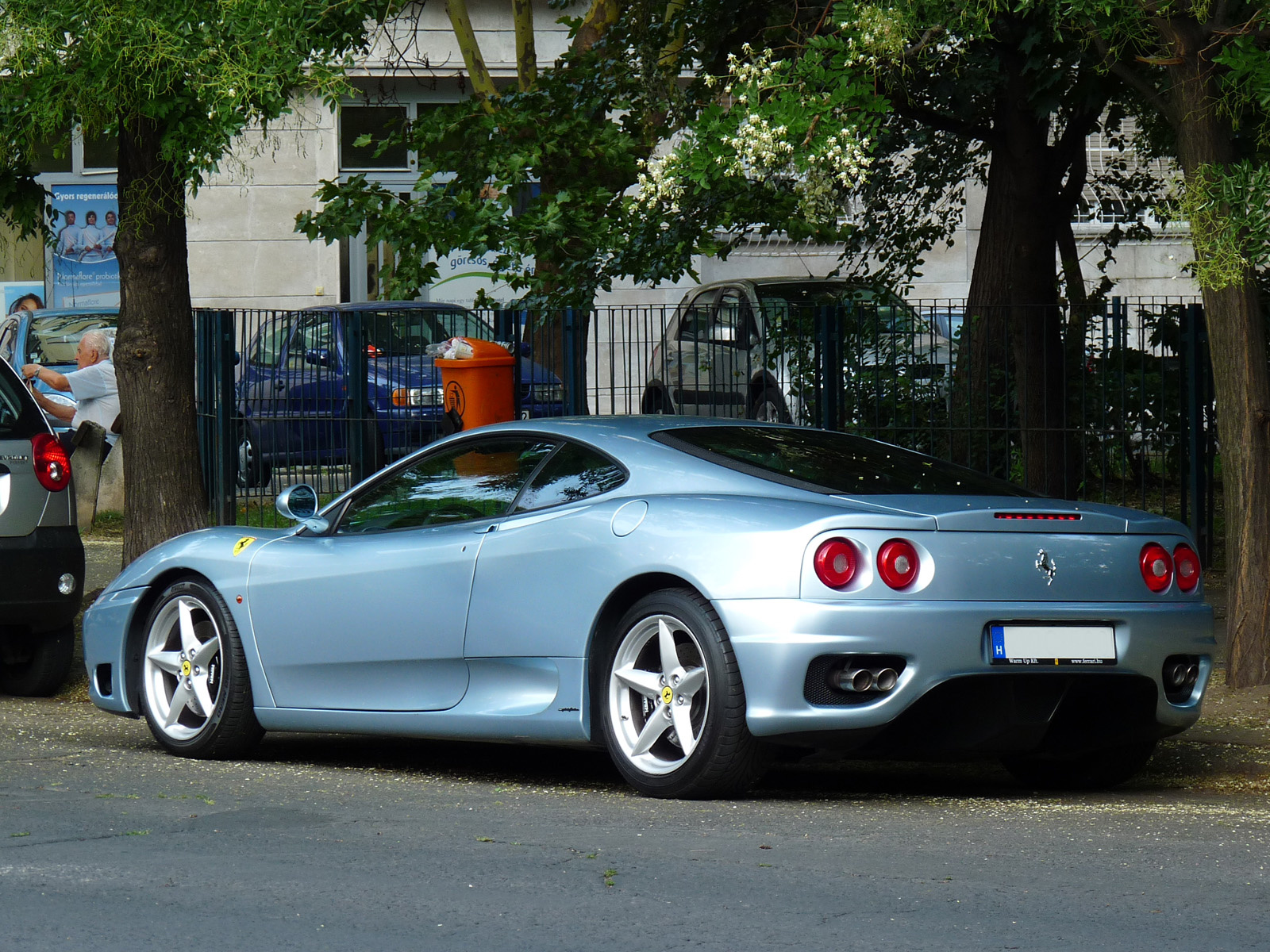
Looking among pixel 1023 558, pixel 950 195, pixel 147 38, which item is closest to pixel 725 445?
pixel 1023 558

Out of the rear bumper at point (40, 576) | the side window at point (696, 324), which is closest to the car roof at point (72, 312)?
the side window at point (696, 324)

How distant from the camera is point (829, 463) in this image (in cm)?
648

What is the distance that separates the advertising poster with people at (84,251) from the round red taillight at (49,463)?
18.4m

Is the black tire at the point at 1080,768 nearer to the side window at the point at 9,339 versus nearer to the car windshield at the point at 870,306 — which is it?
the car windshield at the point at 870,306

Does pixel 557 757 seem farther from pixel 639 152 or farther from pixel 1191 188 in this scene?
pixel 639 152

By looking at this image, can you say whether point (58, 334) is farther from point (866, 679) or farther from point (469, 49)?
point (866, 679)

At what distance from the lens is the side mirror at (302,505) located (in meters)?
7.29

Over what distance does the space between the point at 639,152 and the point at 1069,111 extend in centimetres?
286

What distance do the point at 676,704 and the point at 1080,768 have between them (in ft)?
5.43

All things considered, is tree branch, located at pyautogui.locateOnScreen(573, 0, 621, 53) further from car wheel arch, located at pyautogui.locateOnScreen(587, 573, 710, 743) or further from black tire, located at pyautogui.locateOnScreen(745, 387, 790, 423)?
car wheel arch, located at pyautogui.locateOnScreen(587, 573, 710, 743)

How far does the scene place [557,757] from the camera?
7398 millimetres

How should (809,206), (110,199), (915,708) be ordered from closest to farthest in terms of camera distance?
(915,708) < (809,206) < (110,199)

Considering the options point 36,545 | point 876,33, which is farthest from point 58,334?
point 876,33

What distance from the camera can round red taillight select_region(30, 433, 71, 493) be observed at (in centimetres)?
898
